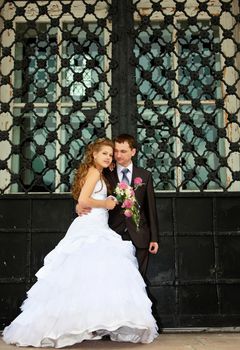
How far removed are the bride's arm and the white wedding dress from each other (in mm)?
151

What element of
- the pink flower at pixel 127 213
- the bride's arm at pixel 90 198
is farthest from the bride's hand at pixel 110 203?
the pink flower at pixel 127 213

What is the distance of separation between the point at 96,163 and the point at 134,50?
1818 mm

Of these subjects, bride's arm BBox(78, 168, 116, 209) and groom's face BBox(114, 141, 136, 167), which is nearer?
bride's arm BBox(78, 168, 116, 209)

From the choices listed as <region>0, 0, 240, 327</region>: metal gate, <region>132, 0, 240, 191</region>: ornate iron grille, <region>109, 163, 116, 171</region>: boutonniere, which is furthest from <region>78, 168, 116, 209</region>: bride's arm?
<region>132, 0, 240, 191</region>: ornate iron grille

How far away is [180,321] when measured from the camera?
4508 millimetres

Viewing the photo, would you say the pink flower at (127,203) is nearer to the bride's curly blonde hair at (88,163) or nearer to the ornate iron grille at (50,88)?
the bride's curly blonde hair at (88,163)

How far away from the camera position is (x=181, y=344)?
378 centimetres

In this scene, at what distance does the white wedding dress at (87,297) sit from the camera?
3.42 m

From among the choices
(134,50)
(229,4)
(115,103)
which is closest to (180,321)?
(115,103)

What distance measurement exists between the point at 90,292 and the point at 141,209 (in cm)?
107

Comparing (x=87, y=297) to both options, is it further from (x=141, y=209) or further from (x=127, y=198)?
(x=141, y=209)

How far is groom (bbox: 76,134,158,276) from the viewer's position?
4215mm

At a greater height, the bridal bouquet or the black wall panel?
the bridal bouquet

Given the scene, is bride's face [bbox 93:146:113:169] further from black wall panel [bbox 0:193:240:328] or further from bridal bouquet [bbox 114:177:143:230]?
→ black wall panel [bbox 0:193:240:328]
